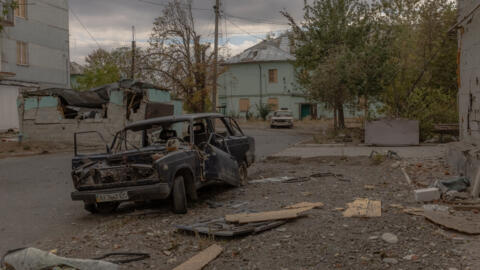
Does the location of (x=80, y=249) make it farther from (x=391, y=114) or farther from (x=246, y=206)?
(x=391, y=114)

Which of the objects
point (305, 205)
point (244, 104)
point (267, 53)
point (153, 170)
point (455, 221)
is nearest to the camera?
point (455, 221)

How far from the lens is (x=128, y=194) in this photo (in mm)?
7457

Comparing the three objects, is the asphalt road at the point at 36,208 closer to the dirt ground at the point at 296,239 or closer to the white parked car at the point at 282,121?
the dirt ground at the point at 296,239

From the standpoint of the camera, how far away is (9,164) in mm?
16641

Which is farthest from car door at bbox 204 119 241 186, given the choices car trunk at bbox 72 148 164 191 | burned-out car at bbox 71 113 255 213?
car trunk at bbox 72 148 164 191

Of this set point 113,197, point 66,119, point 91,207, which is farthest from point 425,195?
point 66,119

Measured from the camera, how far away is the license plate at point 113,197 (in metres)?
7.47

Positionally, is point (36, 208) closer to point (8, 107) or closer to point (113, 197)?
point (113, 197)

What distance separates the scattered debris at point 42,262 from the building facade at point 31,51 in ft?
83.2

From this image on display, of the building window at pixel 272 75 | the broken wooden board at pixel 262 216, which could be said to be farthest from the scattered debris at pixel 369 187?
the building window at pixel 272 75

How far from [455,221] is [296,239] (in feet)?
7.04

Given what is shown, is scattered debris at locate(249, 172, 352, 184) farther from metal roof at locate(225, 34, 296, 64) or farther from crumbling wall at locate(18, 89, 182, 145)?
metal roof at locate(225, 34, 296, 64)

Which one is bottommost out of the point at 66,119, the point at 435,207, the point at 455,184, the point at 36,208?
the point at 36,208

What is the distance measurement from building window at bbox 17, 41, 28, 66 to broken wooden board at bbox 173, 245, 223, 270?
96.3 ft
